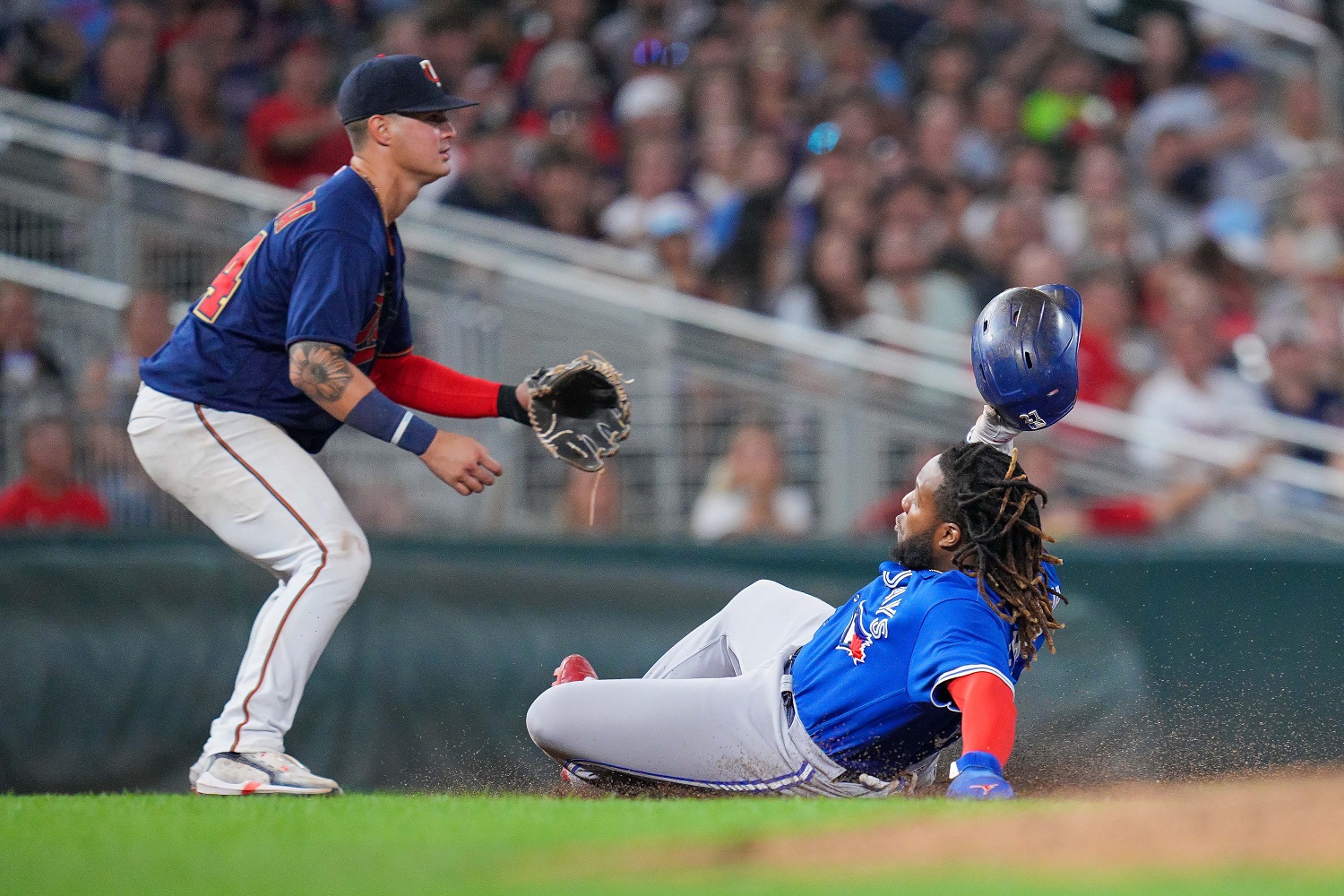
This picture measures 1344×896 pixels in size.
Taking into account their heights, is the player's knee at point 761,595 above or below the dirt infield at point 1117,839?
below

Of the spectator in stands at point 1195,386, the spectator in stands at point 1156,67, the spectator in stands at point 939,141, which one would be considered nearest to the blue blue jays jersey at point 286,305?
the spectator in stands at point 1195,386

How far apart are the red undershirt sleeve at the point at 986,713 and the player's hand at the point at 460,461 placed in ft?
4.61

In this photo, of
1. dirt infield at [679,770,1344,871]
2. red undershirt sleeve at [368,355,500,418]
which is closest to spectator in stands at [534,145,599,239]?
red undershirt sleeve at [368,355,500,418]

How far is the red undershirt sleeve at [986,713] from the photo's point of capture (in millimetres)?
3338

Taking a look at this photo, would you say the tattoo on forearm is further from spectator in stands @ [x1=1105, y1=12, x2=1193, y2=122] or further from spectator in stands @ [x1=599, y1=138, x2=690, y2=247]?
spectator in stands @ [x1=1105, y1=12, x2=1193, y2=122]

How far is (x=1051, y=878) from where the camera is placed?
2.46 meters

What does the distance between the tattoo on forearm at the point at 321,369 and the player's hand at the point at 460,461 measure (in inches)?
11.3

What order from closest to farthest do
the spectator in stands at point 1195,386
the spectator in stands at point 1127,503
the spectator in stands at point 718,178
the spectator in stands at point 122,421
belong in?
1. the spectator in stands at point 1127,503
2. the spectator in stands at point 122,421
3. the spectator in stands at point 1195,386
4. the spectator in stands at point 718,178

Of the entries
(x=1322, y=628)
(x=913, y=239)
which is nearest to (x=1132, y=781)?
(x=1322, y=628)

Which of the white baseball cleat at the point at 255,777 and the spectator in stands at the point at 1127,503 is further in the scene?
the spectator in stands at the point at 1127,503

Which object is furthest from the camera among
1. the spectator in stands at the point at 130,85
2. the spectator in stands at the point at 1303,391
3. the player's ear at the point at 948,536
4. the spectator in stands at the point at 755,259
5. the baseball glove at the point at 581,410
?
the spectator in stands at the point at 130,85

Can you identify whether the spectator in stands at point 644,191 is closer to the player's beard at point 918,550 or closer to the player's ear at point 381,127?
the player's ear at point 381,127

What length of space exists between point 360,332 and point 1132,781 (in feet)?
8.90

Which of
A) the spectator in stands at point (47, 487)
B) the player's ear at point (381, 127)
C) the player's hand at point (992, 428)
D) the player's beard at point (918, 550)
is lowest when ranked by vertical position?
the spectator in stands at point (47, 487)
